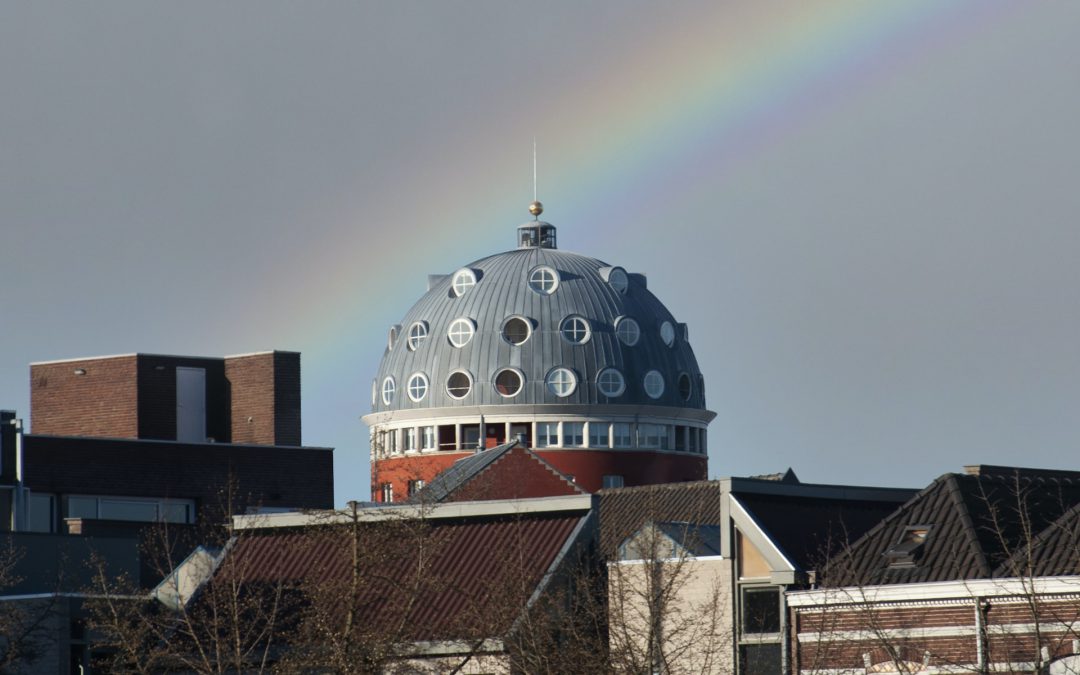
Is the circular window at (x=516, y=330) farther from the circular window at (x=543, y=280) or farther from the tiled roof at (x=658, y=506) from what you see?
the tiled roof at (x=658, y=506)

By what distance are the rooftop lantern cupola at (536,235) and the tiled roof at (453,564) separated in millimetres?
59548

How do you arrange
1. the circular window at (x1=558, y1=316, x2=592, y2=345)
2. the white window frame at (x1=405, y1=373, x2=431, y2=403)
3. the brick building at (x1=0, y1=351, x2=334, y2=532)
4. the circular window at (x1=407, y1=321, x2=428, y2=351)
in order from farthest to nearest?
the circular window at (x1=407, y1=321, x2=428, y2=351)
the white window frame at (x1=405, y1=373, x2=431, y2=403)
the circular window at (x1=558, y1=316, x2=592, y2=345)
the brick building at (x1=0, y1=351, x2=334, y2=532)

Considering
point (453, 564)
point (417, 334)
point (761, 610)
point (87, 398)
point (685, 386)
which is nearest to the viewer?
point (761, 610)

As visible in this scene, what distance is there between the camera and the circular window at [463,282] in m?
102

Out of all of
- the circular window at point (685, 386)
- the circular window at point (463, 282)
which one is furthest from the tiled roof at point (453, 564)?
the circular window at point (685, 386)

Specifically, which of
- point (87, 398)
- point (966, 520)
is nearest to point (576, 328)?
point (87, 398)

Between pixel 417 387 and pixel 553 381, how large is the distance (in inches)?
280

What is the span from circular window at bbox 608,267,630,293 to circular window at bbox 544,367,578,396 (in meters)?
5.05

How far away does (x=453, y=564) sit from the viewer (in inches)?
1836

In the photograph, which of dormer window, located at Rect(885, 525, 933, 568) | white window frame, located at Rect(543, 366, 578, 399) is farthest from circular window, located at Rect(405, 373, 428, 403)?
dormer window, located at Rect(885, 525, 933, 568)

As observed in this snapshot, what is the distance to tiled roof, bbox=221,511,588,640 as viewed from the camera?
40312mm

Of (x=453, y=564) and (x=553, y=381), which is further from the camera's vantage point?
(x=553, y=381)

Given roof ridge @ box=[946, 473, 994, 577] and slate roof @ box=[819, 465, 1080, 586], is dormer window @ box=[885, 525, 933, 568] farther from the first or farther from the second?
roof ridge @ box=[946, 473, 994, 577]

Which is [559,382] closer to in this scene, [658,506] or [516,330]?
[516,330]
